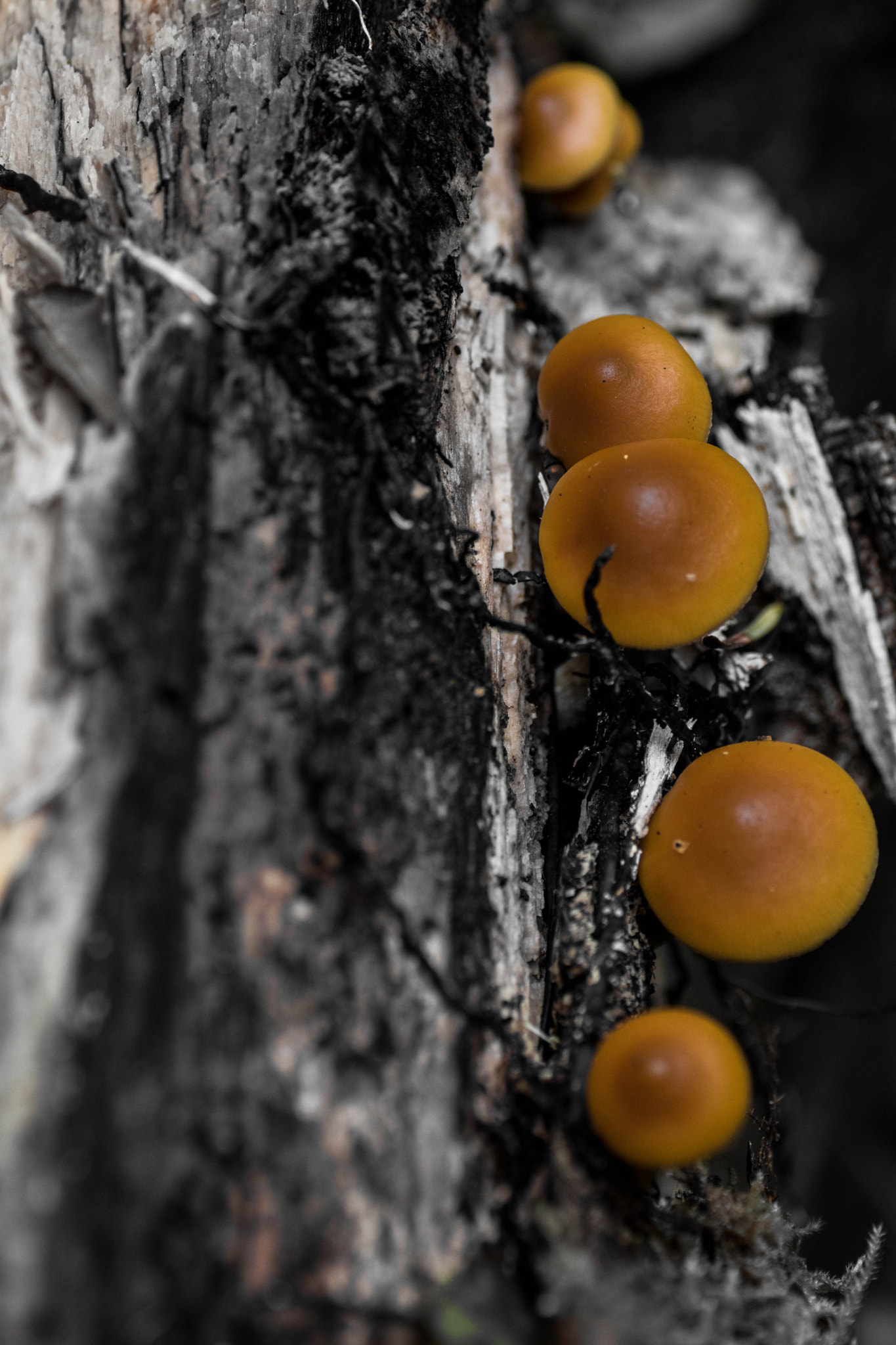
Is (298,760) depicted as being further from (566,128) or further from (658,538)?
(566,128)

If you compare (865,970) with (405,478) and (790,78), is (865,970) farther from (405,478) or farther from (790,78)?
(790,78)

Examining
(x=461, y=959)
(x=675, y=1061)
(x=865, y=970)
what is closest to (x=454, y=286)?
(x=461, y=959)

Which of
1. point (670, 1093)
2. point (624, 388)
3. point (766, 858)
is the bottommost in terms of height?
point (670, 1093)

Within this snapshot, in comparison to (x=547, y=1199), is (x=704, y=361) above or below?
above

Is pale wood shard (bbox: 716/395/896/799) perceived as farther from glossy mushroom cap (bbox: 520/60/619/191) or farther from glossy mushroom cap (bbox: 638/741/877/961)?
glossy mushroom cap (bbox: 520/60/619/191)

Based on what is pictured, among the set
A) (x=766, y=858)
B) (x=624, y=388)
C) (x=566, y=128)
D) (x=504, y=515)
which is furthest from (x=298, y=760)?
(x=566, y=128)

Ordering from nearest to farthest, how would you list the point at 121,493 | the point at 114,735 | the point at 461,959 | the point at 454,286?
the point at 114,735 < the point at 121,493 < the point at 461,959 < the point at 454,286

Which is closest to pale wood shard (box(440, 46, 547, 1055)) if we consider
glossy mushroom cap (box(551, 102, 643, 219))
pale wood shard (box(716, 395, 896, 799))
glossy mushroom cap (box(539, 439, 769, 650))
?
glossy mushroom cap (box(539, 439, 769, 650))

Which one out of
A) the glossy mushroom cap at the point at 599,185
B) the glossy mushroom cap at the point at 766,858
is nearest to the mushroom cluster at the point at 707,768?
the glossy mushroom cap at the point at 766,858
